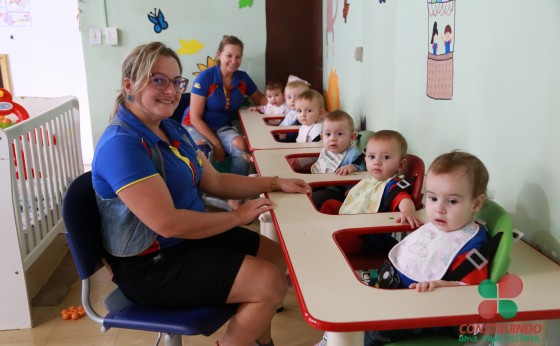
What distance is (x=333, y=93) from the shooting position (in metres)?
3.62

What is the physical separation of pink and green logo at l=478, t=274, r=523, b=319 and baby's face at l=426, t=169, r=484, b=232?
0.63 ft

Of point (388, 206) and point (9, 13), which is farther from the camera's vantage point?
point (9, 13)

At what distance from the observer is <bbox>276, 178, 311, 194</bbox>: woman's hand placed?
6.04 ft

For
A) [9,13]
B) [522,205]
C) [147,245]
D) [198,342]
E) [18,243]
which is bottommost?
[198,342]

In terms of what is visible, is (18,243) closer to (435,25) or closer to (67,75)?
(435,25)

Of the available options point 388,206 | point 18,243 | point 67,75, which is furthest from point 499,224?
point 67,75

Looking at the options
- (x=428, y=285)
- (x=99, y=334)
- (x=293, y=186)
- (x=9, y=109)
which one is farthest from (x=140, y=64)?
(x=9, y=109)

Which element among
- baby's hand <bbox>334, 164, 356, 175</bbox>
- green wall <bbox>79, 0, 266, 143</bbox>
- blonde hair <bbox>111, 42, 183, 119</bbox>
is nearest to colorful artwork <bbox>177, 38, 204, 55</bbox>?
green wall <bbox>79, 0, 266, 143</bbox>

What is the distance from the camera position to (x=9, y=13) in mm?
4844

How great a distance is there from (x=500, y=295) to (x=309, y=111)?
1.92 m

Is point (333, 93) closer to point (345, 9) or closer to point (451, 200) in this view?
point (345, 9)

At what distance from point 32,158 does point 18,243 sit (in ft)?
1.86

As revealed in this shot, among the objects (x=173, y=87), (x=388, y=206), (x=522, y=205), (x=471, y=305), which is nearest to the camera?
(x=471, y=305)

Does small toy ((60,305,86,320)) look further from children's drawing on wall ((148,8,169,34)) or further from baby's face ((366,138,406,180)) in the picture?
children's drawing on wall ((148,8,169,34))
